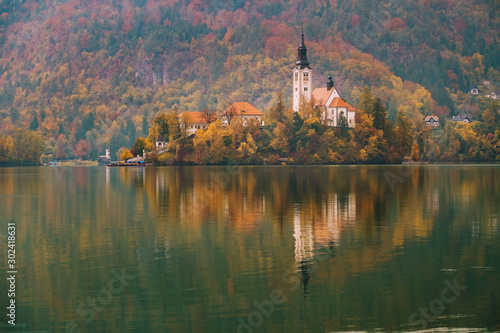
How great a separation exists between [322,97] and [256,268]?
148 meters

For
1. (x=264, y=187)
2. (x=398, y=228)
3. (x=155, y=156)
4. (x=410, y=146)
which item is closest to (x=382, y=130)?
(x=410, y=146)

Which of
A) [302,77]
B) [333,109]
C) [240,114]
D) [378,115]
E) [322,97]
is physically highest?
[302,77]

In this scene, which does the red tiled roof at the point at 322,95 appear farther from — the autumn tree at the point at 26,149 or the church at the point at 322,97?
the autumn tree at the point at 26,149

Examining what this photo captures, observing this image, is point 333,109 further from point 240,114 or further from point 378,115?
point 240,114

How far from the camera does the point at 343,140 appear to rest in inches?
6156

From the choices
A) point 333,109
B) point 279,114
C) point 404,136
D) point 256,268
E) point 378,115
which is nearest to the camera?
point 256,268

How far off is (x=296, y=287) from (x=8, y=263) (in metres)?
12.2

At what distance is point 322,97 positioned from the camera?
567 ft

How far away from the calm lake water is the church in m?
118

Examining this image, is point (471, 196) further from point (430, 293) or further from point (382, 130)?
point (382, 130)

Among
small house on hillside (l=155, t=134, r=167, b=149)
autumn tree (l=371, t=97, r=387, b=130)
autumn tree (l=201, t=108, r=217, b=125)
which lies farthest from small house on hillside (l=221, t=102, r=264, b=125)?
autumn tree (l=371, t=97, r=387, b=130)

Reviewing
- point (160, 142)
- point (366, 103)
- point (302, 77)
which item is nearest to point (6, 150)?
point (160, 142)

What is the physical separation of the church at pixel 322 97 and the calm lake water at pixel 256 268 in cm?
11790

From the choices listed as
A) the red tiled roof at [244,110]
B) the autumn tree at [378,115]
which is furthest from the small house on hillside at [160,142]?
the autumn tree at [378,115]
